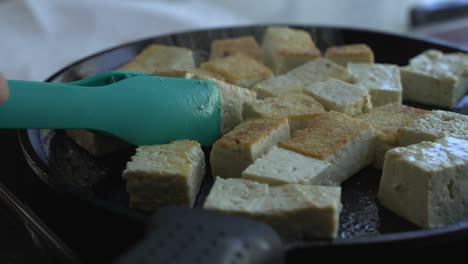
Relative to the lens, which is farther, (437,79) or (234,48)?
(234,48)

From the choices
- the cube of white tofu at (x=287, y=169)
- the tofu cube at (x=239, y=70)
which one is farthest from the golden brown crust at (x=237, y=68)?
the cube of white tofu at (x=287, y=169)

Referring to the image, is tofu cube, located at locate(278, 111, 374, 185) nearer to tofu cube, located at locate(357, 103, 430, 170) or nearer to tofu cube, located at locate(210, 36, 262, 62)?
tofu cube, located at locate(357, 103, 430, 170)


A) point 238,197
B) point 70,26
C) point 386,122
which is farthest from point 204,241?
point 70,26

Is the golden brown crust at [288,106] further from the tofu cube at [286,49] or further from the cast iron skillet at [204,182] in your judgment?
the tofu cube at [286,49]

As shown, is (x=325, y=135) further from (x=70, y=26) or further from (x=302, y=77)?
(x=70, y=26)

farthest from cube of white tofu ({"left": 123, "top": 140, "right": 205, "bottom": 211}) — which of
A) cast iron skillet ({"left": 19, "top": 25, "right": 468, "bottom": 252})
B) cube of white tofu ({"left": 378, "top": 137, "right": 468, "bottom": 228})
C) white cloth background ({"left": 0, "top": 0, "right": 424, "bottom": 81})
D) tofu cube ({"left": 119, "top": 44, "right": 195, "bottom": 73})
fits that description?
white cloth background ({"left": 0, "top": 0, "right": 424, "bottom": 81})
